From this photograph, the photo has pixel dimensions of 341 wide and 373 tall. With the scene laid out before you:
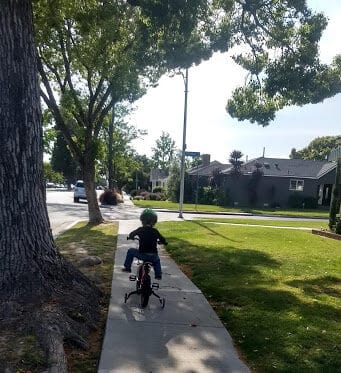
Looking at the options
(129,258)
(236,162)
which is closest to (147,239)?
(129,258)

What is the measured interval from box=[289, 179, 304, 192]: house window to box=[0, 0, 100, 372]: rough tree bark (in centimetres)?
4400

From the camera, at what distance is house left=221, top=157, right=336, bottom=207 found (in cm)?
4669

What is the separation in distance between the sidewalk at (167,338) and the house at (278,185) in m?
38.7

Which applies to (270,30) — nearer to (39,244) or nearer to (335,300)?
(335,300)

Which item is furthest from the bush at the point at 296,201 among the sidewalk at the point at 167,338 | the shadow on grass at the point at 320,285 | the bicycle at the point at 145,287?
the bicycle at the point at 145,287

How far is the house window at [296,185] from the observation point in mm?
47969

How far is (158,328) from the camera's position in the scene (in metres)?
5.62

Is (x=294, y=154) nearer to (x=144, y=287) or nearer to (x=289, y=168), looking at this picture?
(x=289, y=168)

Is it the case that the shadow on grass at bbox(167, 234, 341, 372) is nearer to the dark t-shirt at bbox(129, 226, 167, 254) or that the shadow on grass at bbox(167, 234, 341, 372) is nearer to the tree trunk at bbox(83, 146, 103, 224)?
the dark t-shirt at bbox(129, 226, 167, 254)

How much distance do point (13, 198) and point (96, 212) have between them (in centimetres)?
1472

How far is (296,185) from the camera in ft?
158

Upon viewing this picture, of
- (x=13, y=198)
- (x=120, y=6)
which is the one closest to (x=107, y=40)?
(x=120, y=6)

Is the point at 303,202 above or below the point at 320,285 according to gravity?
above

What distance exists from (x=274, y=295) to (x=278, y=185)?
4126 centimetres
